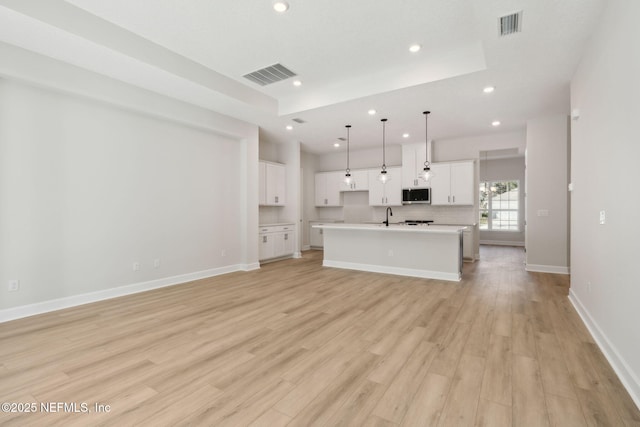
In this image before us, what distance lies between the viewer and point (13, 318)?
133 inches

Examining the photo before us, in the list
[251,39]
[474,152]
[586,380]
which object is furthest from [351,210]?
[586,380]

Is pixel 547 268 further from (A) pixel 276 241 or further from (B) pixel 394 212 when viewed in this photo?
(A) pixel 276 241

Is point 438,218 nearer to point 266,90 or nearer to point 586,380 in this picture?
point 266,90

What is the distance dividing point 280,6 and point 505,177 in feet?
32.9

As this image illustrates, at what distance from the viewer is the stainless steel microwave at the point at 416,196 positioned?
7.57 meters

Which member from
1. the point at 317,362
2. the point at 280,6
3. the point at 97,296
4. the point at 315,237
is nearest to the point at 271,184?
the point at 315,237

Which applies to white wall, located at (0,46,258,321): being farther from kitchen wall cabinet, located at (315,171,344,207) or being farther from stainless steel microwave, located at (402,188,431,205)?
stainless steel microwave, located at (402,188,431,205)

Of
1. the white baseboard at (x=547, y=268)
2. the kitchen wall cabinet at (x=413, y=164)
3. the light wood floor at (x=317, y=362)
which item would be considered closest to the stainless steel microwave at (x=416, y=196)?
the kitchen wall cabinet at (x=413, y=164)

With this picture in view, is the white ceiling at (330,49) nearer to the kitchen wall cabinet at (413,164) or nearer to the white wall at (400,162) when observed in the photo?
the white wall at (400,162)

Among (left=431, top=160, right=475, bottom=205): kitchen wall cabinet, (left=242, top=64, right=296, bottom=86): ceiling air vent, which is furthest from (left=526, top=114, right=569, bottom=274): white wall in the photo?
(left=242, top=64, right=296, bottom=86): ceiling air vent

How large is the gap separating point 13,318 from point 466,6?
589cm

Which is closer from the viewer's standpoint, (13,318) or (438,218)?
(13,318)

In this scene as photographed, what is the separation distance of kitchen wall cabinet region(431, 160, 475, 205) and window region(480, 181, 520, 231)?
4203 mm

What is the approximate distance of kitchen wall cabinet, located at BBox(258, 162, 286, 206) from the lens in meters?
7.25
